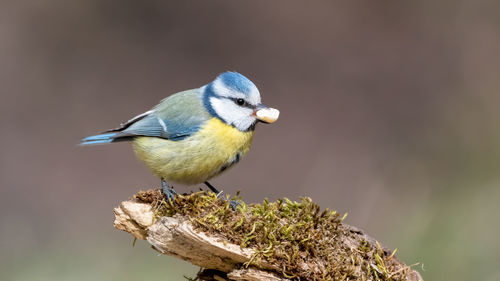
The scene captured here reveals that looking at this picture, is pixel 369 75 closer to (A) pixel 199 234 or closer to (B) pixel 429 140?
(B) pixel 429 140

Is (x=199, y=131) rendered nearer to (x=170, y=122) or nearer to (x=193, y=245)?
(x=170, y=122)

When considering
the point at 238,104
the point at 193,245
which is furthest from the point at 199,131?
the point at 193,245

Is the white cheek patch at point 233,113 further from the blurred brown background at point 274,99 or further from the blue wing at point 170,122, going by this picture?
the blurred brown background at point 274,99

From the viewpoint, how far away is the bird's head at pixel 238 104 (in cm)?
315

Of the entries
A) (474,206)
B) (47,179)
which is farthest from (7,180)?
(474,206)

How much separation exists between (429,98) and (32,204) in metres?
4.52

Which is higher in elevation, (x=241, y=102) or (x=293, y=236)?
(x=241, y=102)

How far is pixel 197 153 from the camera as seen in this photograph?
3.05 metres

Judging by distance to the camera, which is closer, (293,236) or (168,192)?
(293,236)

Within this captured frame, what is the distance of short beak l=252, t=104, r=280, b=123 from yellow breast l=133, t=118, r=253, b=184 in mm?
130

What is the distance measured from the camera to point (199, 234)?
2445 mm

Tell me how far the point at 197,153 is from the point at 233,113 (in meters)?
0.32

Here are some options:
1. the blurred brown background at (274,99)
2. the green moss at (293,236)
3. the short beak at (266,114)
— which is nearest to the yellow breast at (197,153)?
the short beak at (266,114)

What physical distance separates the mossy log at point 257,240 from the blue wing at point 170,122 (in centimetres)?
50
